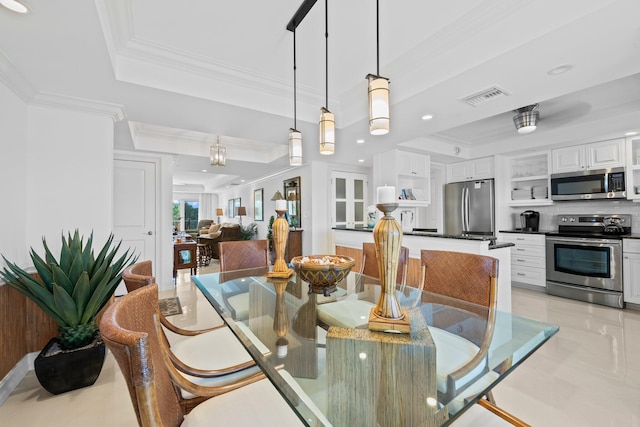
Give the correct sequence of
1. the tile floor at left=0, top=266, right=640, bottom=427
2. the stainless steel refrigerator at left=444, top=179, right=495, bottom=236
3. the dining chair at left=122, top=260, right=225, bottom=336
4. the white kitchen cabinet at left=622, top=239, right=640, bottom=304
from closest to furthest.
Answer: the dining chair at left=122, top=260, right=225, bottom=336
the tile floor at left=0, top=266, right=640, bottom=427
the white kitchen cabinet at left=622, top=239, right=640, bottom=304
the stainless steel refrigerator at left=444, top=179, right=495, bottom=236

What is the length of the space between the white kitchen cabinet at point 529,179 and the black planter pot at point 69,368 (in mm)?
5704

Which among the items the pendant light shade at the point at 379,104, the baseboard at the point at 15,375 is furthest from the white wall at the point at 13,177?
the pendant light shade at the point at 379,104

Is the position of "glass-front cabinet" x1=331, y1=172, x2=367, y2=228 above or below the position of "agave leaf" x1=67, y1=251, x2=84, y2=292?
above

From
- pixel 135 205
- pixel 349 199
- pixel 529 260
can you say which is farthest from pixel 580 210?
pixel 135 205

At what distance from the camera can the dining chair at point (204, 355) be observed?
3.78ft

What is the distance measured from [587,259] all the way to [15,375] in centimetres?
596

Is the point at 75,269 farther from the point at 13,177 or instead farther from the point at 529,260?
the point at 529,260

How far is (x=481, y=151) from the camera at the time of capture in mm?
4938

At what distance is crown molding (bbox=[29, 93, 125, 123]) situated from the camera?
2363 mm

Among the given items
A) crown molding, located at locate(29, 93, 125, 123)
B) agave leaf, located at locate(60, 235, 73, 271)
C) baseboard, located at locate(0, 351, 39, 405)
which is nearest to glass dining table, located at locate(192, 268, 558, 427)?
agave leaf, located at locate(60, 235, 73, 271)

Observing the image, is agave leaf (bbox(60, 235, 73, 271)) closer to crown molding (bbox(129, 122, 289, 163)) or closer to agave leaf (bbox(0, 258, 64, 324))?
agave leaf (bbox(0, 258, 64, 324))

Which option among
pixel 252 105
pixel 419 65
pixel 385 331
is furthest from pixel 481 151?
pixel 385 331

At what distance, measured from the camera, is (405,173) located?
4.53 metres

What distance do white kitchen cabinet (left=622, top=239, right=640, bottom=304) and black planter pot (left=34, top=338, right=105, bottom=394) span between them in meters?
5.39
